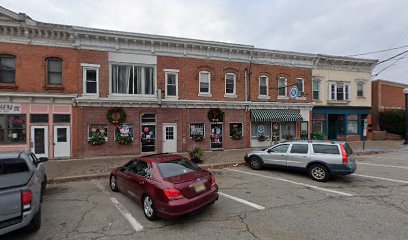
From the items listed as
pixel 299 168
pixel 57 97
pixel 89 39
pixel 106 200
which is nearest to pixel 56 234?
pixel 106 200

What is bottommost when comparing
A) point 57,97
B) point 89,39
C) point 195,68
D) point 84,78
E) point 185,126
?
point 185,126

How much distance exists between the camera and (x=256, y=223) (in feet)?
15.8

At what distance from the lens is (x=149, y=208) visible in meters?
5.18

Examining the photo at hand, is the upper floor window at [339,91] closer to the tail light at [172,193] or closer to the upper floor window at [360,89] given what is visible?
the upper floor window at [360,89]

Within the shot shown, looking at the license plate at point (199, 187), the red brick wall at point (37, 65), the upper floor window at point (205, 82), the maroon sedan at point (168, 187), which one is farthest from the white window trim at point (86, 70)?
the license plate at point (199, 187)

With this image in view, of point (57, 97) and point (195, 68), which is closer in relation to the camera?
point (57, 97)

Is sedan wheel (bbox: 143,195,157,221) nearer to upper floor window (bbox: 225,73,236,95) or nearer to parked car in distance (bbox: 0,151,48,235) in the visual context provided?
parked car in distance (bbox: 0,151,48,235)

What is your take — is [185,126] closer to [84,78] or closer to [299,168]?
[84,78]

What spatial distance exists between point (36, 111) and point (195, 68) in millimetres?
10385

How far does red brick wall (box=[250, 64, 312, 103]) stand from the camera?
58.6 ft

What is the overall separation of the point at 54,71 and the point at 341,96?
77.5 feet

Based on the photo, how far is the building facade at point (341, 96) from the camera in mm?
20234

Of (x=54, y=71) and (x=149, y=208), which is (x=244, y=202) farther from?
(x=54, y=71)

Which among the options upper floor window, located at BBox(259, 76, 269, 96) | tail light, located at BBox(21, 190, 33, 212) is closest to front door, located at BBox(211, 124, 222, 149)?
upper floor window, located at BBox(259, 76, 269, 96)
